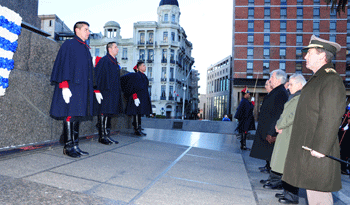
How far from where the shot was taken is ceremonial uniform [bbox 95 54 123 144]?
5301 mm

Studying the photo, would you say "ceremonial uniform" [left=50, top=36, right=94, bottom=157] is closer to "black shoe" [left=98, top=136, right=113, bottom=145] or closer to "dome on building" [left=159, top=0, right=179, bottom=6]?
"black shoe" [left=98, top=136, right=113, bottom=145]

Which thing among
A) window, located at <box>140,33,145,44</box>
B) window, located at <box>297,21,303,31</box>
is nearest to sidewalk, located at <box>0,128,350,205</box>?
window, located at <box>297,21,303,31</box>

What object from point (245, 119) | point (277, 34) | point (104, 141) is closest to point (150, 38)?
point (277, 34)

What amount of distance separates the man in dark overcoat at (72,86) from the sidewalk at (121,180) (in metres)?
0.39

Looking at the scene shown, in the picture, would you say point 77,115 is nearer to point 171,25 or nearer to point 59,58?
point 59,58

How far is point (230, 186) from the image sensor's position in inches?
130

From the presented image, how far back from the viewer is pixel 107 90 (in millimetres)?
5453

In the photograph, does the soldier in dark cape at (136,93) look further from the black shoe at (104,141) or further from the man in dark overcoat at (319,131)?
the man in dark overcoat at (319,131)

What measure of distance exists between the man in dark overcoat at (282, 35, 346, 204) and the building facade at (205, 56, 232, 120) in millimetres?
60058

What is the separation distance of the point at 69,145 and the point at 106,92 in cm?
177

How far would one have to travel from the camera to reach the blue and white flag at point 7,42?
3.64m

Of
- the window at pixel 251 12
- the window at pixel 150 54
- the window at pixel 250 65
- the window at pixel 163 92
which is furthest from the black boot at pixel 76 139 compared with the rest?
the window at pixel 150 54

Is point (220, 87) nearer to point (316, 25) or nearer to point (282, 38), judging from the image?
point (282, 38)

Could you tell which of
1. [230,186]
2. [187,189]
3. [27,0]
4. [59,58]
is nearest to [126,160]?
[187,189]
